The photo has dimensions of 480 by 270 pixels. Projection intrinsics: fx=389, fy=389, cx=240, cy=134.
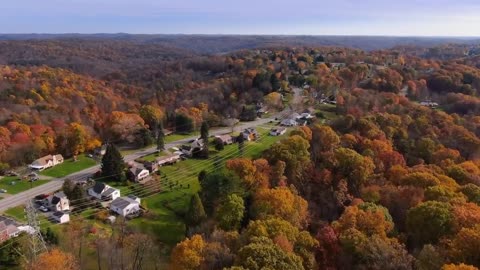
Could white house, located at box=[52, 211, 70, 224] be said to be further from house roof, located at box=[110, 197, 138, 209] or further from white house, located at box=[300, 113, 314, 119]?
white house, located at box=[300, 113, 314, 119]

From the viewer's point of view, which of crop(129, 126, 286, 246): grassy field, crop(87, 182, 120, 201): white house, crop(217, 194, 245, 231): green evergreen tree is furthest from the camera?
crop(87, 182, 120, 201): white house

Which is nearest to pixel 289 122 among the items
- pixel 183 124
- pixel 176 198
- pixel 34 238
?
pixel 183 124

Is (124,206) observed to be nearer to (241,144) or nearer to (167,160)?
(167,160)

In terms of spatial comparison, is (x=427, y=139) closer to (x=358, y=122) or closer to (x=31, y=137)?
(x=358, y=122)

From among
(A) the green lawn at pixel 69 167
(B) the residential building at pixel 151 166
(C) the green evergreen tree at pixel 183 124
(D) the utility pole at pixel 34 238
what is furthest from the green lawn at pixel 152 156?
(D) the utility pole at pixel 34 238

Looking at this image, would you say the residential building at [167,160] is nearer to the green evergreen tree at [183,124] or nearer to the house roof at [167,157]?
the house roof at [167,157]

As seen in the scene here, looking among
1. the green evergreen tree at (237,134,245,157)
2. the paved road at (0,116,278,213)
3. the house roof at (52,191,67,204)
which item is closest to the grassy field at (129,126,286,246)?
the green evergreen tree at (237,134,245,157)
